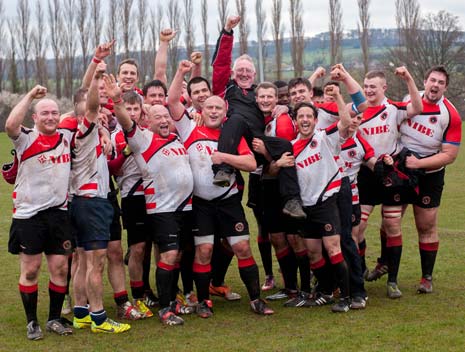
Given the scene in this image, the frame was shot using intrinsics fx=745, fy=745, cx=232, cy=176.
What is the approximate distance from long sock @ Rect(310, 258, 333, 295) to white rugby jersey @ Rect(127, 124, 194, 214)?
4.71ft

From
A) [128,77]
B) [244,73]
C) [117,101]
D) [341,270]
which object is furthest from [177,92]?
[341,270]

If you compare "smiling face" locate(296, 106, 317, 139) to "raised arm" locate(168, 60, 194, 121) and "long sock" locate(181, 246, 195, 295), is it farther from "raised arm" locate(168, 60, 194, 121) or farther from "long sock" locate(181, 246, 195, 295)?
"long sock" locate(181, 246, 195, 295)

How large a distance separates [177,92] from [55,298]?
213 centimetres

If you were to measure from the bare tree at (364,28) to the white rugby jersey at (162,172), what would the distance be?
47096mm

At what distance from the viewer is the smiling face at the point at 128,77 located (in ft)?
25.2

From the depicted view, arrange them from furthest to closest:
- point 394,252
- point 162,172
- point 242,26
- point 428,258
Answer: point 242,26
point 428,258
point 394,252
point 162,172

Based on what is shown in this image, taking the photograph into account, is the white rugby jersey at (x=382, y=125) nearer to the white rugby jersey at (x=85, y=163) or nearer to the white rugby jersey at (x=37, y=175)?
the white rugby jersey at (x=85, y=163)

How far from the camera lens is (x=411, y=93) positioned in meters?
7.32

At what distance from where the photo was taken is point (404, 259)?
9414mm

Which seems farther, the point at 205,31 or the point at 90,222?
the point at 205,31

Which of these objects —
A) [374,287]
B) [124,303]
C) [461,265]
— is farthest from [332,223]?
[461,265]

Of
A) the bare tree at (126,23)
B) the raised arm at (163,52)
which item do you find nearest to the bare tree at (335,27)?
the bare tree at (126,23)

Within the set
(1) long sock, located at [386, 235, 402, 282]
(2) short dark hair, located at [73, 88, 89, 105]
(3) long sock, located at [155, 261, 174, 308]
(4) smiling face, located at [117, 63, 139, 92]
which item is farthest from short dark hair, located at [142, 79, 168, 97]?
(1) long sock, located at [386, 235, 402, 282]

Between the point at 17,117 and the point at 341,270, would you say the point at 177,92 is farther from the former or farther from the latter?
the point at 341,270
